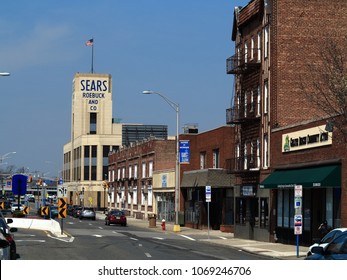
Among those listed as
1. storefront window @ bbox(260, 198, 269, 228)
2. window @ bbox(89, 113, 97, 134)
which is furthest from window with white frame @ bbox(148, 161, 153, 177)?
window @ bbox(89, 113, 97, 134)

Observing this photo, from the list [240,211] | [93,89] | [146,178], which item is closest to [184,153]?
[240,211]

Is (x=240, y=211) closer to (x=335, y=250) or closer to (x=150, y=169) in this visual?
(x=150, y=169)

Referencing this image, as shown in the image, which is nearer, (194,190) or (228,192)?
(228,192)

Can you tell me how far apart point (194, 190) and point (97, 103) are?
80.2m

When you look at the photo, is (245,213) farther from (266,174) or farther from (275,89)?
(275,89)

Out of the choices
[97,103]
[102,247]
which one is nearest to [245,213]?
[102,247]

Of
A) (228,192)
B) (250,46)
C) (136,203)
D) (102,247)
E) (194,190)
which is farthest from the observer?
(136,203)

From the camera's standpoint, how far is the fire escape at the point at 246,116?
151 feet

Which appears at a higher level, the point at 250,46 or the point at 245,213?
the point at 250,46

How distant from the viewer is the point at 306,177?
36250 millimetres

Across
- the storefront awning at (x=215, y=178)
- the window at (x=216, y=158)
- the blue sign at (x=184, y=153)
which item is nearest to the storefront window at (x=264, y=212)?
the storefront awning at (x=215, y=178)

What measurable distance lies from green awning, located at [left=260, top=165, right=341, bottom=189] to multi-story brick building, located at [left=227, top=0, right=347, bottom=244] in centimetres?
5

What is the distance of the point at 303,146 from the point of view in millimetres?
38188

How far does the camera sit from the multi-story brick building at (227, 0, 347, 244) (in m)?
36.3
